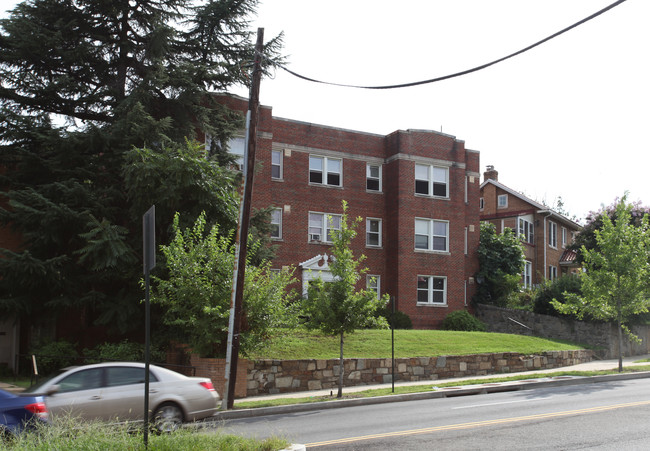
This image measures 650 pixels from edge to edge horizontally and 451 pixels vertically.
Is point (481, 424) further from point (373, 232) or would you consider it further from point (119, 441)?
point (373, 232)

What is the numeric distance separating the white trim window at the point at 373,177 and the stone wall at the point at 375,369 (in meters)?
12.6

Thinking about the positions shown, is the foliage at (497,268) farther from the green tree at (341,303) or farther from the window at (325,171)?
the green tree at (341,303)

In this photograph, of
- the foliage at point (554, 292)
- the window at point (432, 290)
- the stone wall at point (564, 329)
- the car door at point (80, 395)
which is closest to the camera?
the car door at point (80, 395)

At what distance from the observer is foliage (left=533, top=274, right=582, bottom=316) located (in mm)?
29953

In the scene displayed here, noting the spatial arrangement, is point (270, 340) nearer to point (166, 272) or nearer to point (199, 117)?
point (166, 272)

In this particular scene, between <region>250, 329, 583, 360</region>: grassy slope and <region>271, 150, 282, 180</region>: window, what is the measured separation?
939 cm

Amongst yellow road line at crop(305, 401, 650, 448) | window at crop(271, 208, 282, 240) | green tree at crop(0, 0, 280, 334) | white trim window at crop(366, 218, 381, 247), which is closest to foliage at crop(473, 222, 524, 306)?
white trim window at crop(366, 218, 381, 247)

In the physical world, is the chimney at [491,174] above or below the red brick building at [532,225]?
above

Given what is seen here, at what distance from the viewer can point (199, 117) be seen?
2256 cm

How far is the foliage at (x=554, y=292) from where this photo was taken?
29953 millimetres

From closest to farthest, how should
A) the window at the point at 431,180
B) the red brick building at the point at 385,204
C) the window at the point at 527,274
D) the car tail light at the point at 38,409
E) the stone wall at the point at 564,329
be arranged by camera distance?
1. the car tail light at the point at 38,409
2. the stone wall at the point at 564,329
3. the red brick building at the point at 385,204
4. the window at the point at 431,180
5. the window at the point at 527,274

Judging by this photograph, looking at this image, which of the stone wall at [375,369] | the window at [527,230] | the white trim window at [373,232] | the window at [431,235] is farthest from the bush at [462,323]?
the window at [527,230]

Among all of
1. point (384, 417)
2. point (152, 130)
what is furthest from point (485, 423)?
point (152, 130)

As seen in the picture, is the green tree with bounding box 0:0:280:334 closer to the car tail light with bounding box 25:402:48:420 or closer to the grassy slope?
the grassy slope
